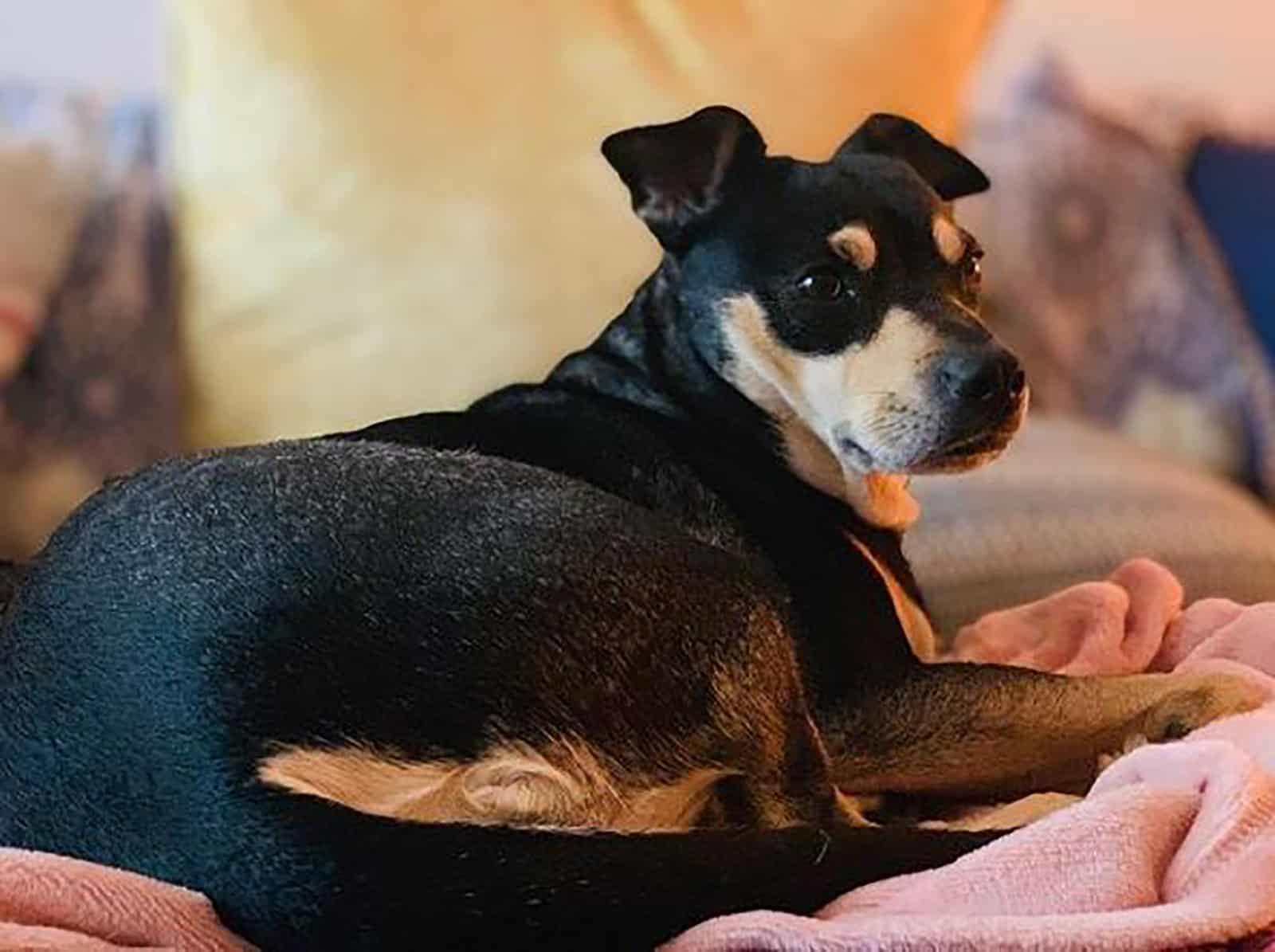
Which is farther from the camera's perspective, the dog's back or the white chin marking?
the white chin marking

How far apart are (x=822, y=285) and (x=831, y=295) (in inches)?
0.4

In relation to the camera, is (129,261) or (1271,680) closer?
(1271,680)

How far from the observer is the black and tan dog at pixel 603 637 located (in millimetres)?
1121

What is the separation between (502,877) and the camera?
1081 mm

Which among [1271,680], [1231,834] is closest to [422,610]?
[1231,834]

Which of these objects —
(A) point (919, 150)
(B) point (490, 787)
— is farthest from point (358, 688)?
(A) point (919, 150)

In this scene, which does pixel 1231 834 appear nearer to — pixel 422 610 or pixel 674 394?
pixel 422 610

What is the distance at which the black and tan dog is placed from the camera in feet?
3.68

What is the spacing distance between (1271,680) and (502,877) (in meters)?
0.72

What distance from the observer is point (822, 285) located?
1585 millimetres

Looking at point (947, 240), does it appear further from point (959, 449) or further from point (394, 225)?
point (394, 225)

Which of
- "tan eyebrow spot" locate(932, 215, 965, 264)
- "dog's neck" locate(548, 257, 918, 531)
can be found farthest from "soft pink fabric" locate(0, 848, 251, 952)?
"tan eyebrow spot" locate(932, 215, 965, 264)

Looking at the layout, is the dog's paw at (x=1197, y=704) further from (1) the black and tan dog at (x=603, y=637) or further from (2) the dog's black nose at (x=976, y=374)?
(2) the dog's black nose at (x=976, y=374)

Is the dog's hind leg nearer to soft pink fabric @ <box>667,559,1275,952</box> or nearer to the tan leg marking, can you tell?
soft pink fabric @ <box>667,559,1275,952</box>
